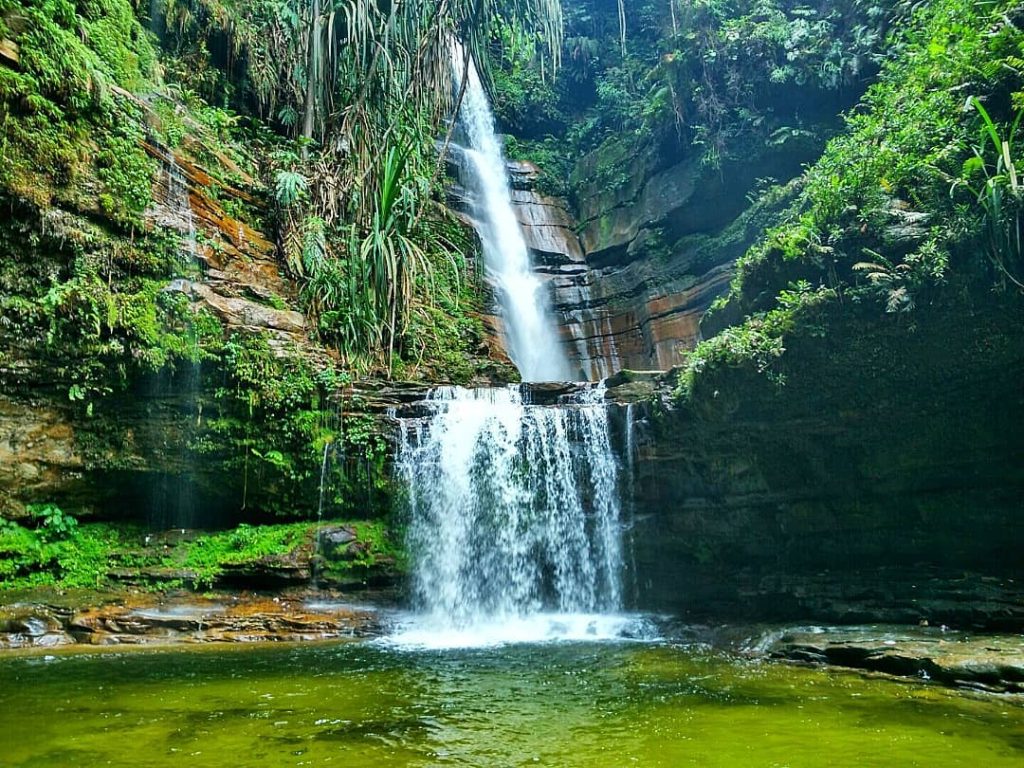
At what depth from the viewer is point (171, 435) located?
345 inches

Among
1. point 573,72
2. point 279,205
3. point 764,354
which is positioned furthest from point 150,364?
point 573,72

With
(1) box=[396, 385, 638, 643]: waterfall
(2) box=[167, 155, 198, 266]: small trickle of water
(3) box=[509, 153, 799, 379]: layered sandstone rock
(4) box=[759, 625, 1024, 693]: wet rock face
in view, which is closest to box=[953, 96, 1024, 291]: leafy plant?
(4) box=[759, 625, 1024, 693]: wet rock face

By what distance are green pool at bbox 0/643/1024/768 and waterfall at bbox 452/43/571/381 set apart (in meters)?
10.4

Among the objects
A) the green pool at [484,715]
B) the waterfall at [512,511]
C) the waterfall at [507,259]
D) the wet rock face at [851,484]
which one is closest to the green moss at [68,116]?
the waterfall at [512,511]

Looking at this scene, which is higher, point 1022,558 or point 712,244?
point 712,244

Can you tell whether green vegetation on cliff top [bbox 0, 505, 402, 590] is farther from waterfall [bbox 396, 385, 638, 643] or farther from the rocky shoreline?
waterfall [bbox 396, 385, 638, 643]

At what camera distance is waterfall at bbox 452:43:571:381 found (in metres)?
16.4

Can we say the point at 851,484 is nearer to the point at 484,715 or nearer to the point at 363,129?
the point at 484,715

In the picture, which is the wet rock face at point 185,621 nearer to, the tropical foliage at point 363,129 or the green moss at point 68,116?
the tropical foliage at point 363,129

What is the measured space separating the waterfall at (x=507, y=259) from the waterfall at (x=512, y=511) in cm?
564

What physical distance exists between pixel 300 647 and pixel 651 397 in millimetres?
5462

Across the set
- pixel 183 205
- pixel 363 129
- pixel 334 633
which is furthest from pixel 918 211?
pixel 183 205

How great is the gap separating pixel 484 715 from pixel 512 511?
540 centimetres

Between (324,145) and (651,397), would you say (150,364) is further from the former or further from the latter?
(651,397)
